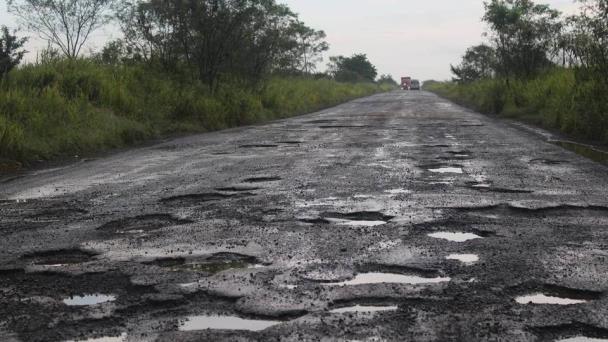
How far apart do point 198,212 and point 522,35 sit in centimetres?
1808

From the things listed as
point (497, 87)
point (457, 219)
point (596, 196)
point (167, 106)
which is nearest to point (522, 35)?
point (497, 87)

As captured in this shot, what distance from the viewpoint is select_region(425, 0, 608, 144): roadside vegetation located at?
11.0 meters

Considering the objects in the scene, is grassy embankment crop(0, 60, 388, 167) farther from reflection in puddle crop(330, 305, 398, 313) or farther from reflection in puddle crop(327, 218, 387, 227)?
reflection in puddle crop(330, 305, 398, 313)

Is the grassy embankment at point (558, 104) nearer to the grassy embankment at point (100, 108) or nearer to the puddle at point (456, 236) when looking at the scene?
the puddle at point (456, 236)

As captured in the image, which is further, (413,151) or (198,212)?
(413,151)

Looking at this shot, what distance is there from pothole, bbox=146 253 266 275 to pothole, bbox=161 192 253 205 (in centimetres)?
175

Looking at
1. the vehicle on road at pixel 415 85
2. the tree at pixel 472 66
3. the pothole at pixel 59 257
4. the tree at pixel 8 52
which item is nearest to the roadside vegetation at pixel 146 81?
the tree at pixel 8 52

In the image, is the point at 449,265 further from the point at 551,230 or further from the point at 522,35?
the point at 522,35

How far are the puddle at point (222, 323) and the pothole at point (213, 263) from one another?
676 mm

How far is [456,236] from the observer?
13.6ft

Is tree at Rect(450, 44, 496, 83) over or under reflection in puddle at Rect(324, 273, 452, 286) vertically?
over

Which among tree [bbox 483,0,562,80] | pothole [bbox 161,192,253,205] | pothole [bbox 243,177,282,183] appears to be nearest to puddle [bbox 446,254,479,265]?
pothole [bbox 161,192,253,205]

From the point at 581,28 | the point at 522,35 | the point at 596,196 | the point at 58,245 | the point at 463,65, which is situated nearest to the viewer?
the point at 58,245

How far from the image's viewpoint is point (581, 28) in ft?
39.9
